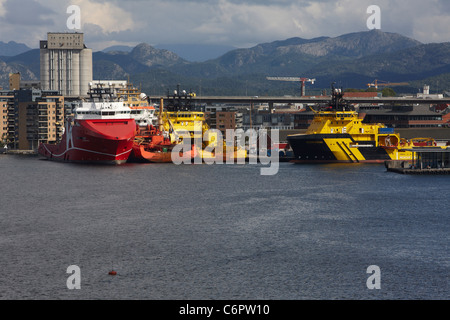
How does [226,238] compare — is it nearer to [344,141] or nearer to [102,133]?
[102,133]

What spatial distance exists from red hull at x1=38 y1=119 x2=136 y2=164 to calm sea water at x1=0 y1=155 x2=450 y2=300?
17791mm

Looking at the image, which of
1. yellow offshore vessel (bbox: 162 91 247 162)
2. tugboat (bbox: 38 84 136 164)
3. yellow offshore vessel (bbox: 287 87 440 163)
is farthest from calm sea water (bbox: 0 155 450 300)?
yellow offshore vessel (bbox: 162 91 247 162)

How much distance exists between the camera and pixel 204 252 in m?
43.1

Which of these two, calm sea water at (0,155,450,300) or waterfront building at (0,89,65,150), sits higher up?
waterfront building at (0,89,65,150)

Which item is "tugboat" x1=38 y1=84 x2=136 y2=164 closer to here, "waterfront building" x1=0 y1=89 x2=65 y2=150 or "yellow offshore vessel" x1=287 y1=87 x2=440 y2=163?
"yellow offshore vessel" x1=287 y1=87 x2=440 y2=163

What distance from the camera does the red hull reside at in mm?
97875

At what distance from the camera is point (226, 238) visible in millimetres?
47188

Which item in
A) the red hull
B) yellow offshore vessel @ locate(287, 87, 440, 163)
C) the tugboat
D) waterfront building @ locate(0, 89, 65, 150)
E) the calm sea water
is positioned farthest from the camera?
waterfront building @ locate(0, 89, 65, 150)

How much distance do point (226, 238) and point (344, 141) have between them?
181 ft

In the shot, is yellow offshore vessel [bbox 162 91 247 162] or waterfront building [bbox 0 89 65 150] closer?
yellow offshore vessel [bbox 162 91 247 162]

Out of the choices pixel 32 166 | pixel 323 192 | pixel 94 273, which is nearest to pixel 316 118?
pixel 323 192

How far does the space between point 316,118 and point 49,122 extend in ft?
245
